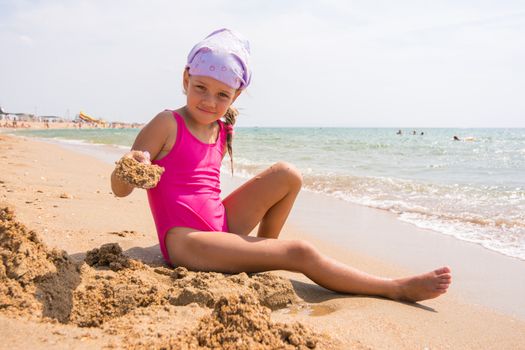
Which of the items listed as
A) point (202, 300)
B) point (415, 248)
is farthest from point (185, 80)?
point (415, 248)

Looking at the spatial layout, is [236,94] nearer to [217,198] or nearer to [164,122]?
[164,122]

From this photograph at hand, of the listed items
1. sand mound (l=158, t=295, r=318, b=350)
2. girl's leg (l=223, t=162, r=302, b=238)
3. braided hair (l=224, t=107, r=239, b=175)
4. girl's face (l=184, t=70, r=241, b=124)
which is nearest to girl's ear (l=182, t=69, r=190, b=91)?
girl's face (l=184, t=70, r=241, b=124)

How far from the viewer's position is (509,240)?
402 centimetres

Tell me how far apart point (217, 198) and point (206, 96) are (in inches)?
24.5

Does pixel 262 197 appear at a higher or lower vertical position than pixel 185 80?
lower

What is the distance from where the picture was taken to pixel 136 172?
208 cm

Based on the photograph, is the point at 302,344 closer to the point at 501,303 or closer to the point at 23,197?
the point at 501,303

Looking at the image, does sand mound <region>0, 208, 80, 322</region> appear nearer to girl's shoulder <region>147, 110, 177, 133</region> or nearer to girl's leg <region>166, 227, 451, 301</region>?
girl's leg <region>166, 227, 451, 301</region>

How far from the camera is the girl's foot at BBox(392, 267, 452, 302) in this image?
237 cm

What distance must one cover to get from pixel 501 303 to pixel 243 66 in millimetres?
1903

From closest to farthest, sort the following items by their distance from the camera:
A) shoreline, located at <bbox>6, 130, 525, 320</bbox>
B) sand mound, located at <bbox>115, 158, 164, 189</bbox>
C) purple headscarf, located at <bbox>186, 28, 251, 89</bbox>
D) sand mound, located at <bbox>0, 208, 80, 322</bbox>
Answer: sand mound, located at <bbox>0, 208, 80, 322</bbox>, sand mound, located at <bbox>115, 158, 164, 189</bbox>, purple headscarf, located at <bbox>186, 28, 251, 89</bbox>, shoreline, located at <bbox>6, 130, 525, 320</bbox>

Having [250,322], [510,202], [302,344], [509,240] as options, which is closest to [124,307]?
[250,322]

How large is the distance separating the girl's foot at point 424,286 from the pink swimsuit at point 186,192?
1059 millimetres

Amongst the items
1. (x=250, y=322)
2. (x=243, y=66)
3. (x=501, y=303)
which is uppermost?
(x=243, y=66)
